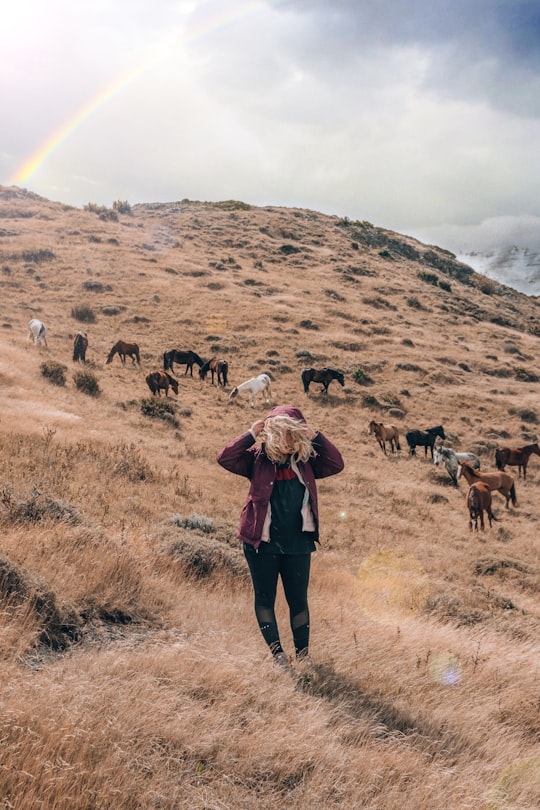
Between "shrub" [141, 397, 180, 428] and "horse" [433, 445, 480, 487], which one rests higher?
"horse" [433, 445, 480, 487]

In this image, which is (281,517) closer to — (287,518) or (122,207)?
(287,518)

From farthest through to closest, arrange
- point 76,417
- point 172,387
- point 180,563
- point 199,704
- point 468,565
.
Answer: point 172,387 → point 76,417 → point 468,565 → point 180,563 → point 199,704

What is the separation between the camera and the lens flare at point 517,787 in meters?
2.96

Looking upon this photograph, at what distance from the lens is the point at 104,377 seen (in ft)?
86.7

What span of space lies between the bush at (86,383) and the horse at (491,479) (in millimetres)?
14956

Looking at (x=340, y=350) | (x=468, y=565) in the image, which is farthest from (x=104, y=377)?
(x=468, y=565)

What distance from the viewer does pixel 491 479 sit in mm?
17734

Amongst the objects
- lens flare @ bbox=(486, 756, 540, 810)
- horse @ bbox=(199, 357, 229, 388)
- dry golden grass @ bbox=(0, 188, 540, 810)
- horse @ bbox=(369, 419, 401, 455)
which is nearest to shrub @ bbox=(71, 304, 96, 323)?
dry golden grass @ bbox=(0, 188, 540, 810)

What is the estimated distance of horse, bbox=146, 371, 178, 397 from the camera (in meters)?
25.3

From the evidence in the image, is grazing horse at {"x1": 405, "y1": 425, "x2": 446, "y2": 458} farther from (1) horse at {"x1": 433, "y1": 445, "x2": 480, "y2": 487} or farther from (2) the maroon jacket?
(2) the maroon jacket

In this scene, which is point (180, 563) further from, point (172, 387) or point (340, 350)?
point (340, 350)

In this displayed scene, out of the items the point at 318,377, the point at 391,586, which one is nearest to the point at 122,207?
the point at 318,377

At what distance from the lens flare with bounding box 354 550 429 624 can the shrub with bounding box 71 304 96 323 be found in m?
31.8

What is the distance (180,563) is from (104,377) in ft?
70.0
